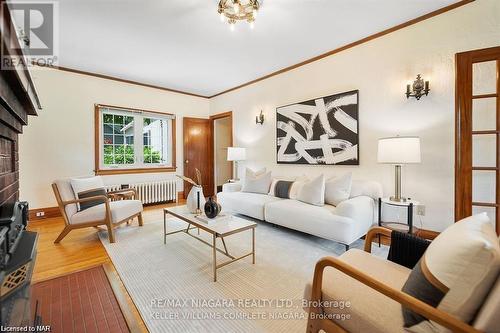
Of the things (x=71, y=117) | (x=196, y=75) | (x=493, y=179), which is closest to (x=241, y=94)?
(x=196, y=75)

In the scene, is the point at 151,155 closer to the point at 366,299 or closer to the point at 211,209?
the point at 211,209

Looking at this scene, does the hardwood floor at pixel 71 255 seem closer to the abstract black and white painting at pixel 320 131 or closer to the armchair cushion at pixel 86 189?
the armchair cushion at pixel 86 189

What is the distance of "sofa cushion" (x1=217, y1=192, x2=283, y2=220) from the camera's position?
3.35 meters

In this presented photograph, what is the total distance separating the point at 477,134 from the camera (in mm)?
2344

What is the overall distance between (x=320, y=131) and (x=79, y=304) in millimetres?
3523

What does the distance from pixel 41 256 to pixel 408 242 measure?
3.47 meters

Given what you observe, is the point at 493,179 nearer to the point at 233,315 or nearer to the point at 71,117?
the point at 233,315

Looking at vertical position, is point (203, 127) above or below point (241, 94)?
below

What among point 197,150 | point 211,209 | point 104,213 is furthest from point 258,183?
point 197,150

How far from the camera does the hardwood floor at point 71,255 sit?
1978mm

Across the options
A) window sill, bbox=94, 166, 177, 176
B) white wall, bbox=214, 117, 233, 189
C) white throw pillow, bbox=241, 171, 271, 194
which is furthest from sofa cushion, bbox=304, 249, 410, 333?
white wall, bbox=214, 117, 233, 189

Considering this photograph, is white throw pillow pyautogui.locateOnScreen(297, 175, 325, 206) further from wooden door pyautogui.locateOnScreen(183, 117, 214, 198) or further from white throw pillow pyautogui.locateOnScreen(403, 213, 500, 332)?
wooden door pyautogui.locateOnScreen(183, 117, 214, 198)

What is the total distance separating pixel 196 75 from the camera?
436 cm

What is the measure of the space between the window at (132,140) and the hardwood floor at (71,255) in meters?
1.59
